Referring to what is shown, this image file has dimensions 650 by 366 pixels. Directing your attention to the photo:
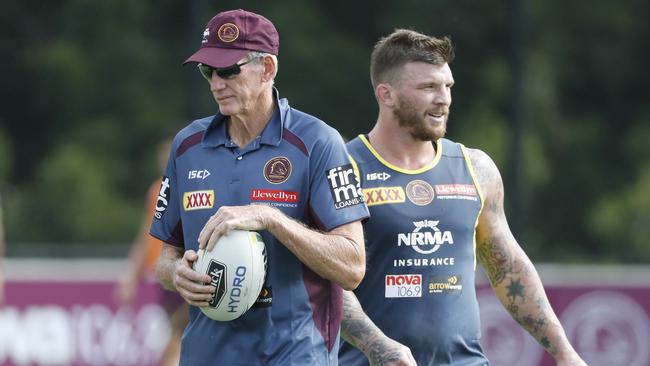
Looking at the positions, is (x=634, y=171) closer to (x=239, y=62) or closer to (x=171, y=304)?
(x=171, y=304)

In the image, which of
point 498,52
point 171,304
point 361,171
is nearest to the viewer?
point 361,171

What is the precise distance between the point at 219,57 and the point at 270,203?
1.87 ft

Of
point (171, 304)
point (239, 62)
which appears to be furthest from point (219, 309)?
point (171, 304)

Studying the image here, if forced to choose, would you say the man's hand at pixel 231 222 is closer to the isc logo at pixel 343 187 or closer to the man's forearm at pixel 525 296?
the isc logo at pixel 343 187

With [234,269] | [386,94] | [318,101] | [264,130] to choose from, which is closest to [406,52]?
[386,94]

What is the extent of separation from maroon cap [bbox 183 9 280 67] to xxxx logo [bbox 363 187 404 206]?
0.97m

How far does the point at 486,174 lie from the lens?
6.47 m

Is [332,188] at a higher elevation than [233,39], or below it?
below

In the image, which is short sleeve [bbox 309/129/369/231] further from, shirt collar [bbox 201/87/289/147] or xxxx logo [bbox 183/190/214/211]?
xxxx logo [bbox 183/190/214/211]

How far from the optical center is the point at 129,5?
2369 centimetres

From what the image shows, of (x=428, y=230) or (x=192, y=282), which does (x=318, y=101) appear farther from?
(x=192, y=282)

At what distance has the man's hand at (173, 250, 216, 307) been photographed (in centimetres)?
529

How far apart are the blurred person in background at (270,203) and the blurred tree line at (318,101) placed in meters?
15.4

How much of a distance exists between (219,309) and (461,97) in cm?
1713
